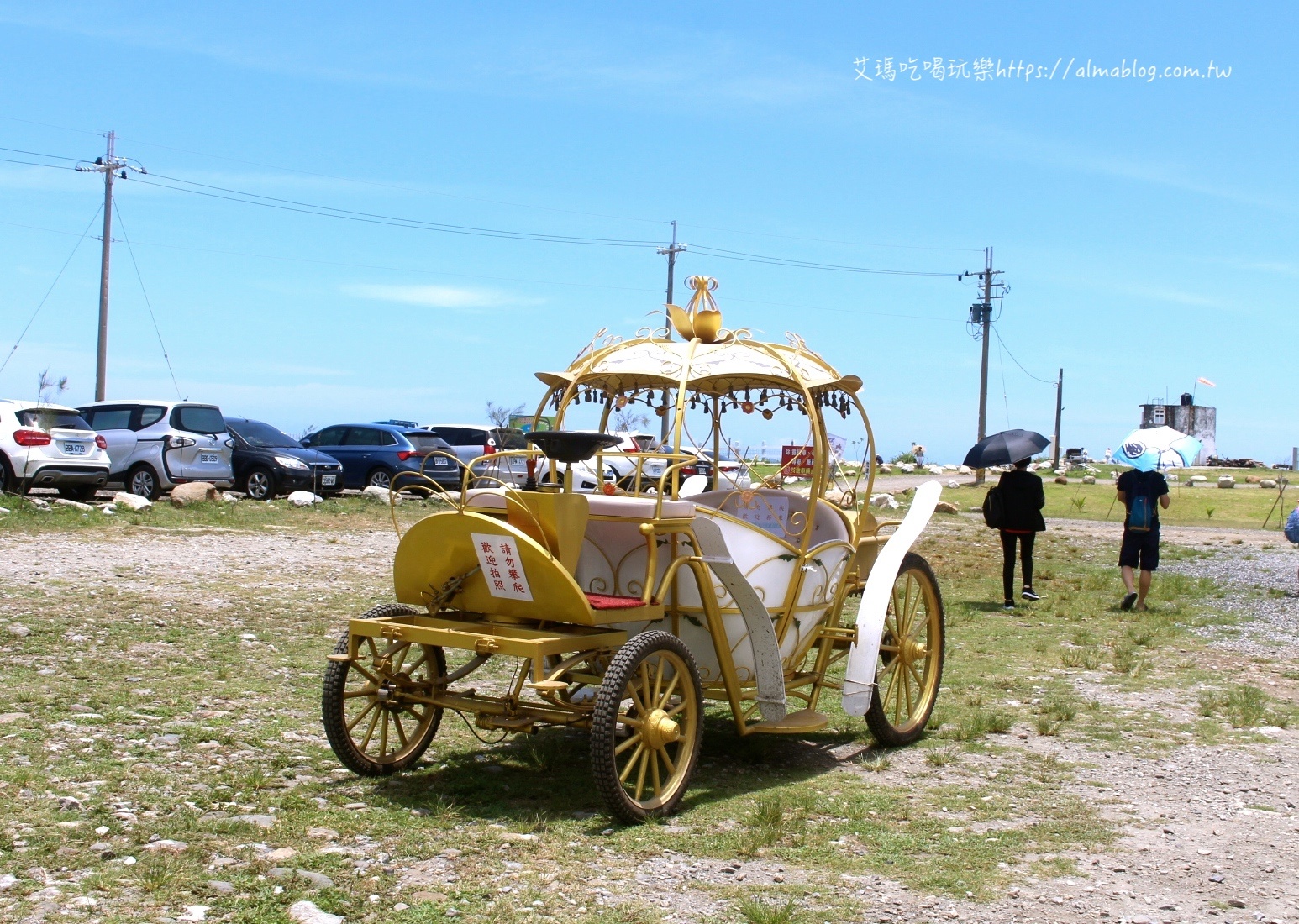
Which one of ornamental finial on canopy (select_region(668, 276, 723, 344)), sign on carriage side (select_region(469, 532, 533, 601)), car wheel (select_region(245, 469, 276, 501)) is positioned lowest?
car wheel (select_region(245, 469, 276, 501))

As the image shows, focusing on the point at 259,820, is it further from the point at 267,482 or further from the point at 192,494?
the point at 267,482

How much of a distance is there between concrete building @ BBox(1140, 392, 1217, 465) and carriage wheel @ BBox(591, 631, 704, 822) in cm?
7250

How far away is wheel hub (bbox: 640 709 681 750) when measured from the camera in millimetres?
5766

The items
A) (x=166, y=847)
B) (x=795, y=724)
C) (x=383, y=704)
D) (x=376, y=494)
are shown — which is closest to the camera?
(x=166, y=847)

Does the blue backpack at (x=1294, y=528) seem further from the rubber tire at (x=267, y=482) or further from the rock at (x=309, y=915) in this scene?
the rubber tire at (x=267, y=482)

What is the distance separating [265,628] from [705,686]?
4.94 metres

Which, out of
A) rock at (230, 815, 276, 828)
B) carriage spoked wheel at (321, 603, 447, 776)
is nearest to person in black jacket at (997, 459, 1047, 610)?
carriage spoked wheel at (321, 603, 447, 776)

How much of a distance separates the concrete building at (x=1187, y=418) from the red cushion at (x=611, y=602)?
7242 cm

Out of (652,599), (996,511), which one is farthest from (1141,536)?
(652,599)

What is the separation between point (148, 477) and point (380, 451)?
507 centimetres

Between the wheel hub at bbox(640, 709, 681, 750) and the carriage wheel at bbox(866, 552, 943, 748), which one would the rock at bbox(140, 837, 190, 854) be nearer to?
the wheel hub at bbox(640, 709, 681, 750)

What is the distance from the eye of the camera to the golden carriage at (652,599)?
5.80 m

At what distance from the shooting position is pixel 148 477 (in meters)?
21.9

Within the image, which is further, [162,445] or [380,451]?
[380,451]
